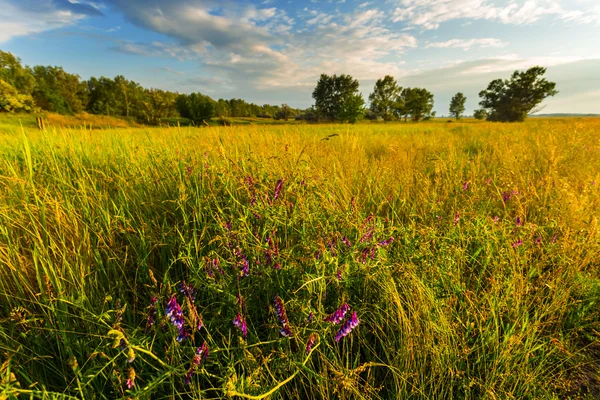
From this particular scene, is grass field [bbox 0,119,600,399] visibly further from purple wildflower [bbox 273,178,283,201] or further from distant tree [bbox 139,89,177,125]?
distant tree [bbox 139,89,177,125]

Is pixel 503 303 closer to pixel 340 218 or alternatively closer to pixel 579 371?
pixel 579 371

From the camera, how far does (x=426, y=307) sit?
1.04 meters

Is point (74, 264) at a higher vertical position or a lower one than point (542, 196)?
lower

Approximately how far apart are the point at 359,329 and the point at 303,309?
0.42 meters

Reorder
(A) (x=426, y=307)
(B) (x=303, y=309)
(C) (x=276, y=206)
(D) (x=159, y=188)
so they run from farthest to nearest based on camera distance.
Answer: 1. (D) (x=159, y=188)
2. (C) (x=276, y=206)
3. (A) (x=426, y=307)
4. (B) (x=303, y=309)

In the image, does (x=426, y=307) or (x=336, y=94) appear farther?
(x=336, y=94)

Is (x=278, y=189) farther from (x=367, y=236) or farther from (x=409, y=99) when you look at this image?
(x=409, y=99)

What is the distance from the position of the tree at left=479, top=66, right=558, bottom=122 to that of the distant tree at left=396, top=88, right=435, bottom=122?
1341 cm

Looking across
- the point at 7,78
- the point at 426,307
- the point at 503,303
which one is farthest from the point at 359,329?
the point at 7,78

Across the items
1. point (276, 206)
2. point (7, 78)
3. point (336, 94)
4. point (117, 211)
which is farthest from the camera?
point (336, 94)

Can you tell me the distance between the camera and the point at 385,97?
57125mm

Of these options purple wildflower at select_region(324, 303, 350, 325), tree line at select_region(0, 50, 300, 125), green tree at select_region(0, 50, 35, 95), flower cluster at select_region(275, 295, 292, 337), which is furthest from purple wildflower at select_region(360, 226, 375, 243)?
green tree at select_region(0, 50, 35, 95)

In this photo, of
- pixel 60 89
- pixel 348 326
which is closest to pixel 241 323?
pixel 348 326

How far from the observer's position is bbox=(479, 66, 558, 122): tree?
150 feet
